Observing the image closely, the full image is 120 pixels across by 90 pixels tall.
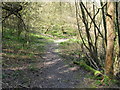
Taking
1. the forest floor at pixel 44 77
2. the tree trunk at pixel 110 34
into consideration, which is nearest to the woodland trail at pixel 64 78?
the forest floor at pixel 44 77

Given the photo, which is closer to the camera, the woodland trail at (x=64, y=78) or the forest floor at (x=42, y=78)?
the forest floor at (x=42, y=78)

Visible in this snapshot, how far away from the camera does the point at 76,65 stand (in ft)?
37.3

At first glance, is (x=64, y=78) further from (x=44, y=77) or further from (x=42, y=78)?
(x=42, y=78)

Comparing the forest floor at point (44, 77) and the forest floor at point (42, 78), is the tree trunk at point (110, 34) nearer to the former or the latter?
the forest floor at point (44, 77)

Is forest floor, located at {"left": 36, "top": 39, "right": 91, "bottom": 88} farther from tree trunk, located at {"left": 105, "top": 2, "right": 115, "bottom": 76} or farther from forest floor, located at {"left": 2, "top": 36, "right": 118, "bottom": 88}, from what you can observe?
tree trunk, located at {"left": 105, "top": 2, "right": 115, "bottom": 76}

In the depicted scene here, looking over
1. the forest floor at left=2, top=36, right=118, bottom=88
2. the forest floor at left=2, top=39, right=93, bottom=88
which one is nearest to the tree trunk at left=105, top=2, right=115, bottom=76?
the forest floor at left=2, top=36, right=118, bottom=88

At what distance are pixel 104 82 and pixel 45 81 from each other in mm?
2669

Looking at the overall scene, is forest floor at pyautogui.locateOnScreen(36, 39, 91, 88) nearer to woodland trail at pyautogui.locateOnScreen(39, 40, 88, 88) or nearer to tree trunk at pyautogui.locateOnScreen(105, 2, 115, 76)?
woodland trail at pyautogui.locateOnScreen(39, 40, 88, 88)

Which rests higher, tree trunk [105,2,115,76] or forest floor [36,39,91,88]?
tree trunk [105,2,115,76]

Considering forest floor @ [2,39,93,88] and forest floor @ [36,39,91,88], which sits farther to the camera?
forest floor @ [36,39,91,88]

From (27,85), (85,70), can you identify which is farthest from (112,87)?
(27,85)

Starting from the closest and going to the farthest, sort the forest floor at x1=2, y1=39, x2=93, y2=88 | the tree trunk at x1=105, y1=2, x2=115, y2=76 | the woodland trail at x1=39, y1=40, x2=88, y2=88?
the forest floor at x1=2, y1=39, x2=93, y2=88
the woodland trail at x1=39, y1=40, x2=88, y2=88
the tree trunk at x1=105, y1=2, x2=115, y2=76

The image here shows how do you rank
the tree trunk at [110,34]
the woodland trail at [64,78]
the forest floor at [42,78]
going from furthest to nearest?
the tree trunk at [110,34] → the woodland trail at [64,78] → the forest floor at [42,78]

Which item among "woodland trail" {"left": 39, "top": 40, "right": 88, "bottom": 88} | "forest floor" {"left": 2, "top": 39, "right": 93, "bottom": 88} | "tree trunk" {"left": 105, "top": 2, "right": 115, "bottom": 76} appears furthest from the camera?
"tree trunk" {"left": 105, "top": 2, "right": 115, "bottom": 76}
